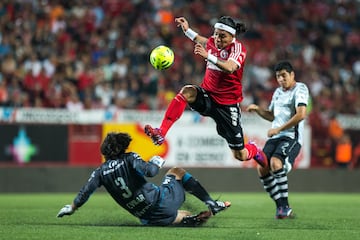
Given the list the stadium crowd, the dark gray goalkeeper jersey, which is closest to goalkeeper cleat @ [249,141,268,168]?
the dark gray goalkeeper jersey

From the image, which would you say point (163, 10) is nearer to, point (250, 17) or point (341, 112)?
point (250, 17)

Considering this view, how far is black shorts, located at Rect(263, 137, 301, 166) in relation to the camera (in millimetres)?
11875

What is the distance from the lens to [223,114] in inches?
442

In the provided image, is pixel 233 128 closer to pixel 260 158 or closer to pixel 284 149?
pixel 260 158

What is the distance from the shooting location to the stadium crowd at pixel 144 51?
64.8 feet

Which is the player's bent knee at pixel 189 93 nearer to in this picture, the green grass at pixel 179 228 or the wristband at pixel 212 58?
the wristband at pixel 212 58

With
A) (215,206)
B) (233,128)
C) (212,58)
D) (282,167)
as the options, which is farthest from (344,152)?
(215,206)

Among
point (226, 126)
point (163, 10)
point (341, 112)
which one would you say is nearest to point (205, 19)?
point (163, 10)

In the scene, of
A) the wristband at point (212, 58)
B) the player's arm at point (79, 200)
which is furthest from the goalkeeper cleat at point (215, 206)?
the wristband at point (212, 58)

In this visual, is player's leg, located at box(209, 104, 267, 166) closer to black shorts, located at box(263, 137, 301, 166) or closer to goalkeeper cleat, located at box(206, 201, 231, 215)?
black shorts, located at box(263, 137, 301, 166)

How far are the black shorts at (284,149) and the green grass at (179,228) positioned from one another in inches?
34.5

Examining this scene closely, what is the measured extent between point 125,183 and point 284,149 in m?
3.34

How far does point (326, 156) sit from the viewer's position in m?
20.9

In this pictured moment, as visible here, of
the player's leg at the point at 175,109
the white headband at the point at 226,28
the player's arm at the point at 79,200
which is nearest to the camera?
the player's arm at the point at 79,200
